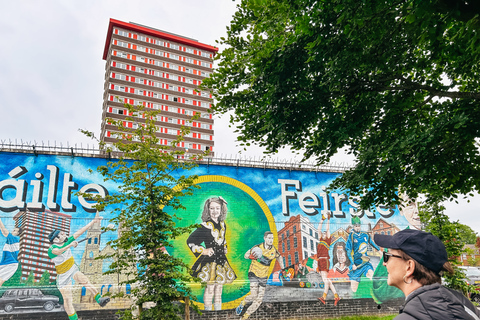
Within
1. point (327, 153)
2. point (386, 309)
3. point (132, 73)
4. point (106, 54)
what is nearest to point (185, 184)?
point (327, 153)

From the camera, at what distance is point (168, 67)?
224ft

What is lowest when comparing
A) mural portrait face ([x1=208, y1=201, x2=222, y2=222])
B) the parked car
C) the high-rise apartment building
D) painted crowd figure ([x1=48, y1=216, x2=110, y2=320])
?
the parked car

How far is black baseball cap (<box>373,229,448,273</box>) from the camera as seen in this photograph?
1.82 metres

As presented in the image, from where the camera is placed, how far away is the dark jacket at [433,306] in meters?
1.59

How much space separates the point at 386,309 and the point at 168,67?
62.5 meters

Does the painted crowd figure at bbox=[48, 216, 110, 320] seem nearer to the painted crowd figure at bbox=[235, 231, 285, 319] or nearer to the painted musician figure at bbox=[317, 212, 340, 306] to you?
the painted crowd figure at bbox=[235, 231, 285, 319]

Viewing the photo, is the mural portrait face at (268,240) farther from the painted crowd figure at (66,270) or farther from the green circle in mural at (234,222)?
the painted crowd figure at (66,270)

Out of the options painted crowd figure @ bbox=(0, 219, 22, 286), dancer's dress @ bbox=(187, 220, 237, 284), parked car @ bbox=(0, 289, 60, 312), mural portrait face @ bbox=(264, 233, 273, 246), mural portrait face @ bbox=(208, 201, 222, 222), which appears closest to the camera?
parked car @ bbox=(0, 289, 60, 312)

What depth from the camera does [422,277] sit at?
6.08ft

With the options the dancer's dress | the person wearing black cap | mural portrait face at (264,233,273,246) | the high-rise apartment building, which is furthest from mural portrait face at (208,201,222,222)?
the high-rise apartment building

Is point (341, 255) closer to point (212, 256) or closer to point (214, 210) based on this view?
point (212, 256)

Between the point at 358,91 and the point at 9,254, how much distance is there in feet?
39.0

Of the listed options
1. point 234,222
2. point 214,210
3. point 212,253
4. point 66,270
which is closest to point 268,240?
point 234,222

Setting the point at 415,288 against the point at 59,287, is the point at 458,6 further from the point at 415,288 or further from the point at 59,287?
the point at 59,287
